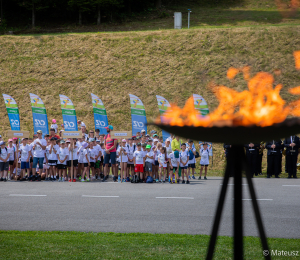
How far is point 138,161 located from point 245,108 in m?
12.1

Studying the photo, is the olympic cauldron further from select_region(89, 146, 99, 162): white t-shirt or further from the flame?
select_region(89, 146, 99, 162): white t-shirt

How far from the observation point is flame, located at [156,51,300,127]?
10.5ft

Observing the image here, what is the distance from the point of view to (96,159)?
1653 centimetres

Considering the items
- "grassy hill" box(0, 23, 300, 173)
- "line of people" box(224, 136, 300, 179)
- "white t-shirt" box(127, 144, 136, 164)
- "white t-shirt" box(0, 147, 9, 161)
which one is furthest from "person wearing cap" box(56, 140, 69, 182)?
"grassy hill" box(0, 23, 300, 173)

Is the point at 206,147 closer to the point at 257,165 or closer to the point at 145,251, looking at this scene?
the point at 257,165

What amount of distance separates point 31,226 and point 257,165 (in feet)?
41.9

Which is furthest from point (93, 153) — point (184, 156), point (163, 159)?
point (184, 156)

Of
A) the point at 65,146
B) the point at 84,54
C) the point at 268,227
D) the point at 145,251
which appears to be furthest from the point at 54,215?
the point at 84,54

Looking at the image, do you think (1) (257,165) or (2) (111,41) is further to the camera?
(2) (111,41)

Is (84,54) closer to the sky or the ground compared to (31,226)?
closer to the sky

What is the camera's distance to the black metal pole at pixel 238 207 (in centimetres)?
317

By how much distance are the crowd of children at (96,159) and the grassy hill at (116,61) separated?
1129 centimetres

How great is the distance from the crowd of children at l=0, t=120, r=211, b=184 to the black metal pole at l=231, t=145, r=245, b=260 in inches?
473

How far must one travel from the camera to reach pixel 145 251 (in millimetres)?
5680
